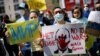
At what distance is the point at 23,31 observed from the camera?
9.51m

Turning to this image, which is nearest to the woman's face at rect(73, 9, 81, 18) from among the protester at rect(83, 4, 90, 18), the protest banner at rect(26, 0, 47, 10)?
the protester at rect(83, 4, 90, 18)

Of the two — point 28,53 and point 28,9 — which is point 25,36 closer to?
point 28,53

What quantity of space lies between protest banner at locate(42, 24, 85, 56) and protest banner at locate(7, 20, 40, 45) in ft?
0.75

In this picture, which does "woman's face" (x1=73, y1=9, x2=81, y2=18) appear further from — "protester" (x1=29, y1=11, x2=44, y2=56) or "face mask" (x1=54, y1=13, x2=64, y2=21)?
"protester" (x1=29, y1=11, x2=44, y2=56)

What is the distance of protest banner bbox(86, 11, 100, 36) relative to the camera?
9.20 metres

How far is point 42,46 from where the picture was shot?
9.21m

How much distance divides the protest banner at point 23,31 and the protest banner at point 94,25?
40.6 inches

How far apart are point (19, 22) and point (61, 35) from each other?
937 mm

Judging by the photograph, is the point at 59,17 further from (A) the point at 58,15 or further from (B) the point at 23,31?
(B) the point at 23,31

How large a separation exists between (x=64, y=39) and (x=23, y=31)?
2.89 ft

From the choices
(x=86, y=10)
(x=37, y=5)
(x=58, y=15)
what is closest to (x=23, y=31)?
(x=58, y=15)

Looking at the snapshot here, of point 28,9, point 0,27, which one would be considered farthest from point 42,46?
point 0,27

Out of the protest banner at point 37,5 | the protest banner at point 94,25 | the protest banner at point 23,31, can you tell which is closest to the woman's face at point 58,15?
the protest banner at point 23,31

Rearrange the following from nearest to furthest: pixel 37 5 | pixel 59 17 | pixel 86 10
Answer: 1. pixel 59 17
2. pixel 37 5
3. pixel 86 10
